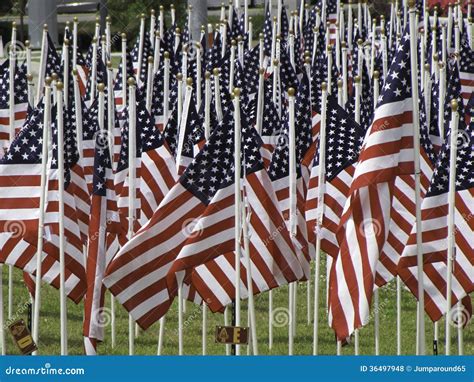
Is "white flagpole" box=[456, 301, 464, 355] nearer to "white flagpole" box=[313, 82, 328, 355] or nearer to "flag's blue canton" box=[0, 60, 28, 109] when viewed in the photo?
"white flagpole" box=[313, 82, 328, 355]

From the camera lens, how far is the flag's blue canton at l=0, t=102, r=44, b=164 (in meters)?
14.9

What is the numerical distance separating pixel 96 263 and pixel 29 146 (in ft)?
5.20

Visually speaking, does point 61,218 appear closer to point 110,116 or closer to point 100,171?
point 100,171

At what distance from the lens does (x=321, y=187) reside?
15812 mm

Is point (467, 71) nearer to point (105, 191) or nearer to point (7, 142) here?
point (7, 142)

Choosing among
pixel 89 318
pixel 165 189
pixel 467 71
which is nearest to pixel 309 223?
pixel 165 189

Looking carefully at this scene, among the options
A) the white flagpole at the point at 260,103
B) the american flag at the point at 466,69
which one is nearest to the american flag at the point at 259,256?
the white flagpole at the point at 260,103

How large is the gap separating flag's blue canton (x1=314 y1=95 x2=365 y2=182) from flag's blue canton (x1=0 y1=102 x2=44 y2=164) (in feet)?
11.2

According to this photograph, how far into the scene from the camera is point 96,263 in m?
14.4

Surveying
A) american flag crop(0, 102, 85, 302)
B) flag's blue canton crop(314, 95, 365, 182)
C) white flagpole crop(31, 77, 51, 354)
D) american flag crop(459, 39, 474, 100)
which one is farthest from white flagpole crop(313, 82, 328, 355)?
american flag crop(459, 39, 474, 100)

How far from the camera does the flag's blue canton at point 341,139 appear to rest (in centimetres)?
1582

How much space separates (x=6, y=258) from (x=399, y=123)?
16.5 feet

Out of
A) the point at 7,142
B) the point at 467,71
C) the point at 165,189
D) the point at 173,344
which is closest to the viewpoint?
the point at 165,189

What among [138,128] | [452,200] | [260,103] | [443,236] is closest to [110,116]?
[260,103]
